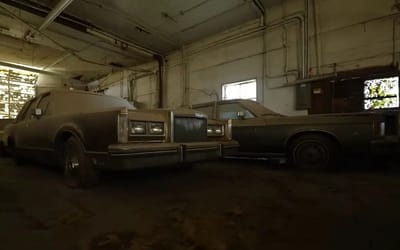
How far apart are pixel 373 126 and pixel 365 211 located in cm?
215

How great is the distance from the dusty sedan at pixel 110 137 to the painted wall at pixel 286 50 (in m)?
4.08

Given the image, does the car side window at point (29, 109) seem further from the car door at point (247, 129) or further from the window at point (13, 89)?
the window at point (13, 89)

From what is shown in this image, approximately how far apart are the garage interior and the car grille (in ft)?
2.05

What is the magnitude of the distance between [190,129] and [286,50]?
5.11 meters

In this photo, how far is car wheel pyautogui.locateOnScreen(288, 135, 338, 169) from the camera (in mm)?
3869

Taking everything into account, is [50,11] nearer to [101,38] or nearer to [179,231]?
[101,38]

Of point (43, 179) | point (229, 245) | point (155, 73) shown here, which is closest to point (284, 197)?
point (229, 245)

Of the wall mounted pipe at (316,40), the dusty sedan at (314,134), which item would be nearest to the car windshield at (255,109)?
the dusty sedan at (314,134)

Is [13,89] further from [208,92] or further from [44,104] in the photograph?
[44,104]

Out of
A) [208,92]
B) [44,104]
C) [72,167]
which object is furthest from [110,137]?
[208,92]

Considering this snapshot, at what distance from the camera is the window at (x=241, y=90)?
292 inches

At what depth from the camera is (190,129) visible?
282 cm

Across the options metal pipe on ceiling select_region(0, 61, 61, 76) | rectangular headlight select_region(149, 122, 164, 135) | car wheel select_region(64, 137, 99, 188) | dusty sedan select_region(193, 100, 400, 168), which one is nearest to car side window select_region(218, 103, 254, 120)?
dusty sedan select_region(193, 100, 400, 168)

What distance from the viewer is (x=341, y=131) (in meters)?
3.75
